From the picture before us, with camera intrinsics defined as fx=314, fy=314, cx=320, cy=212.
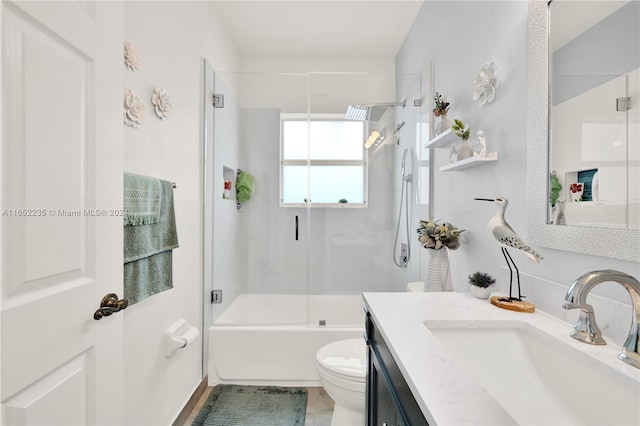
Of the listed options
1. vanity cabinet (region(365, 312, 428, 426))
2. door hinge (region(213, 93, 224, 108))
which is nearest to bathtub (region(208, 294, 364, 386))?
vanity cabinet (region(365, 312, 428, 426))

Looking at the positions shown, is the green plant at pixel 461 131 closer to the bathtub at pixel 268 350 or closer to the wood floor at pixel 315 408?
the bathtub at pixel 268 350

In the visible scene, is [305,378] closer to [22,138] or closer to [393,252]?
[393,252]

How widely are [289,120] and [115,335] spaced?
201 centimetres

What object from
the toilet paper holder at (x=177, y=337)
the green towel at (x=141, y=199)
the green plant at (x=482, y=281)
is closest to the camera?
the green plant at (x=482, y=281)

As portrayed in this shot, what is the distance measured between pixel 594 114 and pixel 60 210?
1373 millimetres

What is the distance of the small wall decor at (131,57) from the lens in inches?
50.4

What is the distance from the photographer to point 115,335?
963mm

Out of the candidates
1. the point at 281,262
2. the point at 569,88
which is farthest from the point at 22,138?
the point at 281,262

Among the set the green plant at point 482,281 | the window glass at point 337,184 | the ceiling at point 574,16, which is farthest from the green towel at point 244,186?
the ceiling at point 574,16

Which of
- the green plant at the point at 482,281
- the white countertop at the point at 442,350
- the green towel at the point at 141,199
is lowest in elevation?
the white countertop at the point at 442,350

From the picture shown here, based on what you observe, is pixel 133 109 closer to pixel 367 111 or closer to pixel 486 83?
pixel 486 83

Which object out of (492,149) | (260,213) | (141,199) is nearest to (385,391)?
(492,149)

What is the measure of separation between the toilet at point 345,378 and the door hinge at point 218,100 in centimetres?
185

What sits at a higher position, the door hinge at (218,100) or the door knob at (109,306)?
the door hinge at (218,100)
